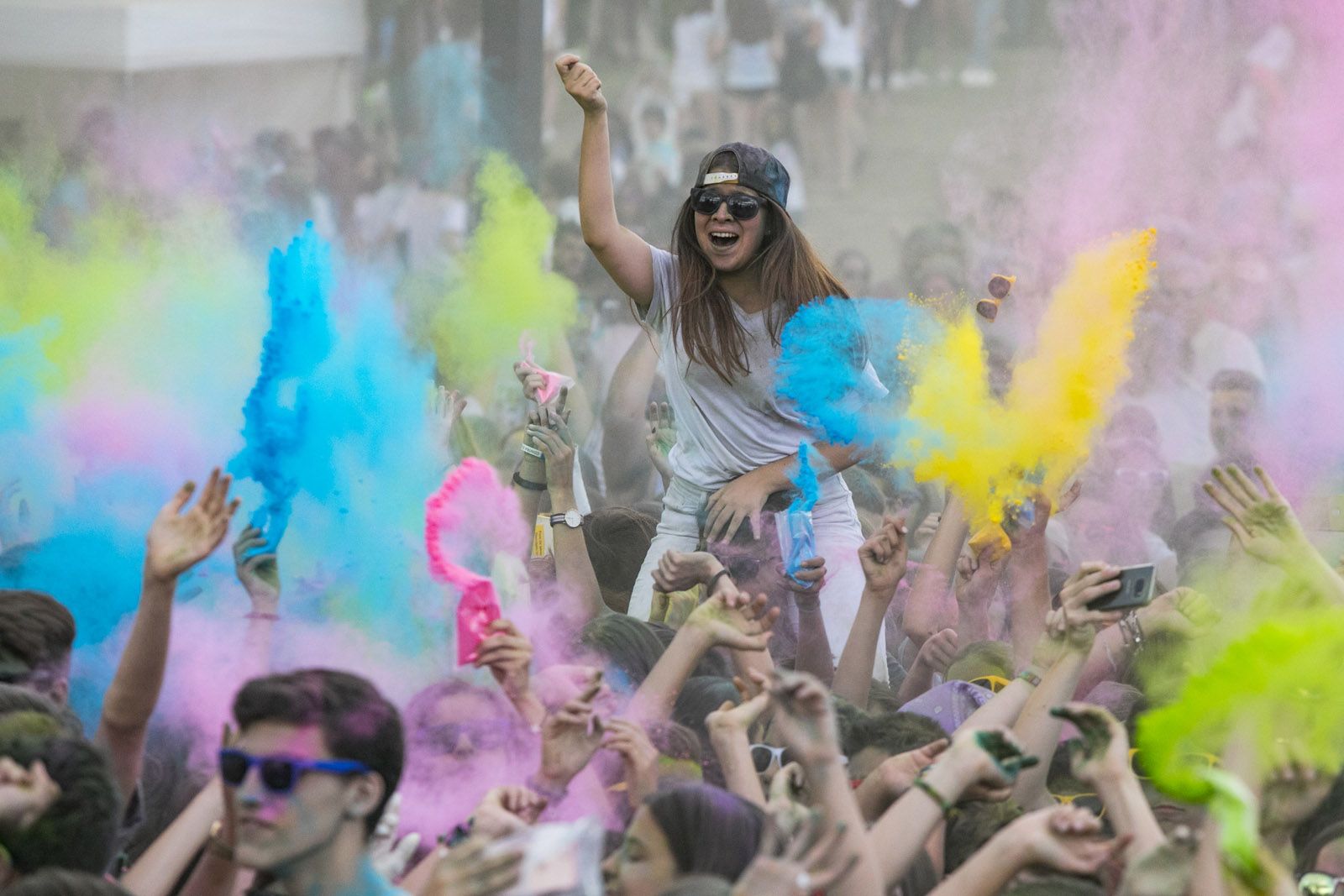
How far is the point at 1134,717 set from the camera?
132 inches

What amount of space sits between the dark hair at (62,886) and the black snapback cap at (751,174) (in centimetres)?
239

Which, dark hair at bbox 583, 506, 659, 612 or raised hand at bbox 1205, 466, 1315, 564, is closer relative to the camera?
raised hand at bbox 1205, 466, 1315, 564

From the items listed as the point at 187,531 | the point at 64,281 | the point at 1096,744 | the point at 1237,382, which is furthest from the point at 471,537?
the point at 1237,382

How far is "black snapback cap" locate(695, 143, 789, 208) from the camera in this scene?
Result: 4.05 metres

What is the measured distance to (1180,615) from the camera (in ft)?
11.2

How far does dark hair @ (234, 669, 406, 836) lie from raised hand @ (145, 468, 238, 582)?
313 millimetres

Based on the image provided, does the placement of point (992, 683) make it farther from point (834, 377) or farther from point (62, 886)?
point (62, 886)

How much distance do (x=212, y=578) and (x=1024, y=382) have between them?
206cm

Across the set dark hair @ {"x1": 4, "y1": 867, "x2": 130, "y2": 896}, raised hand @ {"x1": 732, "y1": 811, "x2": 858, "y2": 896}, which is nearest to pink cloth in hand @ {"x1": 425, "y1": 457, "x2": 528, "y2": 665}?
dark hair @ {"x1": 4, "y1": 867, "x2": 130, "y2": 896}

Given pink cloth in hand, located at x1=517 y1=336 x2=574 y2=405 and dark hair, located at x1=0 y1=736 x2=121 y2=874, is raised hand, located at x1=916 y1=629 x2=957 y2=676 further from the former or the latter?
dark hair, located at x1=0 y1=736 x2=121 y2=874

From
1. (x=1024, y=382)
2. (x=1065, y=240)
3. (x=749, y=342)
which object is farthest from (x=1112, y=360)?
(x=1065, y=240)

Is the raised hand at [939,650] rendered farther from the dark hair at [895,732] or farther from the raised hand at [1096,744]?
the raised hand at [1096,744]

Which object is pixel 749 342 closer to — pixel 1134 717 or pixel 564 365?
pixel 1134 717

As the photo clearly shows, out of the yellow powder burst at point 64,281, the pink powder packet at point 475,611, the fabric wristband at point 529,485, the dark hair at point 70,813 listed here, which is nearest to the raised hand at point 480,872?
the dark hair at point 70,813
